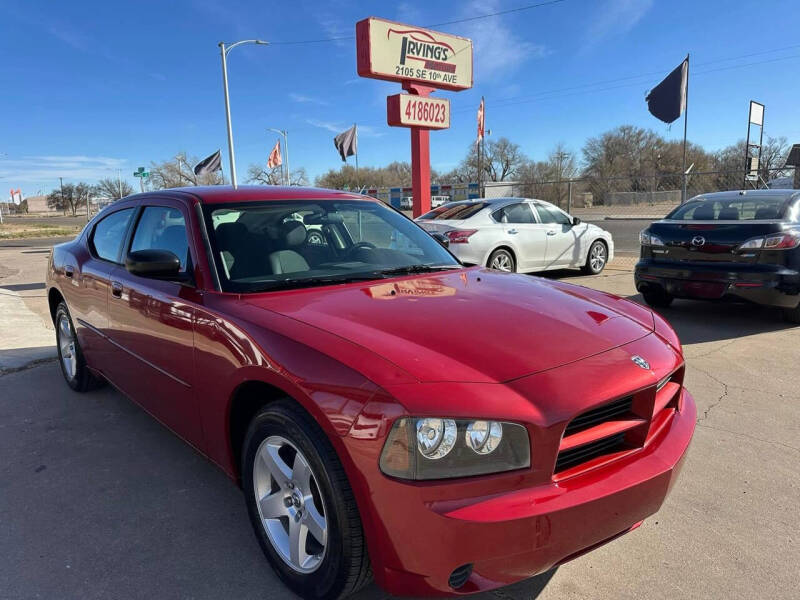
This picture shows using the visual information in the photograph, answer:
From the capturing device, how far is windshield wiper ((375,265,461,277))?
3.04 meters

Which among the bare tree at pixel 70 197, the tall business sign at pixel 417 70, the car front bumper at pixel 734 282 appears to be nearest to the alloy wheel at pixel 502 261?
the car front bumper at pixel 734 282

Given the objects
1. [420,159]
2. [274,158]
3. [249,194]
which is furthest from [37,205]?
[249,194]

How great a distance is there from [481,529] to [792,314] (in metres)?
6.09

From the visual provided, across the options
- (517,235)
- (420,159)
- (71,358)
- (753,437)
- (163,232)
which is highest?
(420,159)

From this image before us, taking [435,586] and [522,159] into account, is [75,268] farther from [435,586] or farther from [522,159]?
[522,159]

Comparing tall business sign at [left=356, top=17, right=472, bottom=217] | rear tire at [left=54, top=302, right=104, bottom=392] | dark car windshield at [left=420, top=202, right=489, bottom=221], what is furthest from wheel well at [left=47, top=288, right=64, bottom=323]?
tall business sign at [left=356, top=17, right=472, bottom=217]

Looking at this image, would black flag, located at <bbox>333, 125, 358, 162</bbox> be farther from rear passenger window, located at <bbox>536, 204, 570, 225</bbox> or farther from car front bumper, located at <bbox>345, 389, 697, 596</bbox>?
car front bumper, located at <bbox>345, 389, 697, 596</bbox>

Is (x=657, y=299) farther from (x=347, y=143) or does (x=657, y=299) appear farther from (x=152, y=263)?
(x=347, y=143)

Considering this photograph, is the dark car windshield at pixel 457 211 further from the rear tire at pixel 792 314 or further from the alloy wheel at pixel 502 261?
the rear tire at pixel 792 314

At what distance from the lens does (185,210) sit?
9.99ft

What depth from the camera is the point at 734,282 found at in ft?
19.0

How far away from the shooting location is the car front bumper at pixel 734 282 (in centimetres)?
566

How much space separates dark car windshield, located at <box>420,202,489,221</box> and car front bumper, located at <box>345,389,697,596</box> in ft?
25.5

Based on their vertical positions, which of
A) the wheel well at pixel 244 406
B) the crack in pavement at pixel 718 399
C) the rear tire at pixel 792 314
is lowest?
the crack in pavement at pixel 718 399
